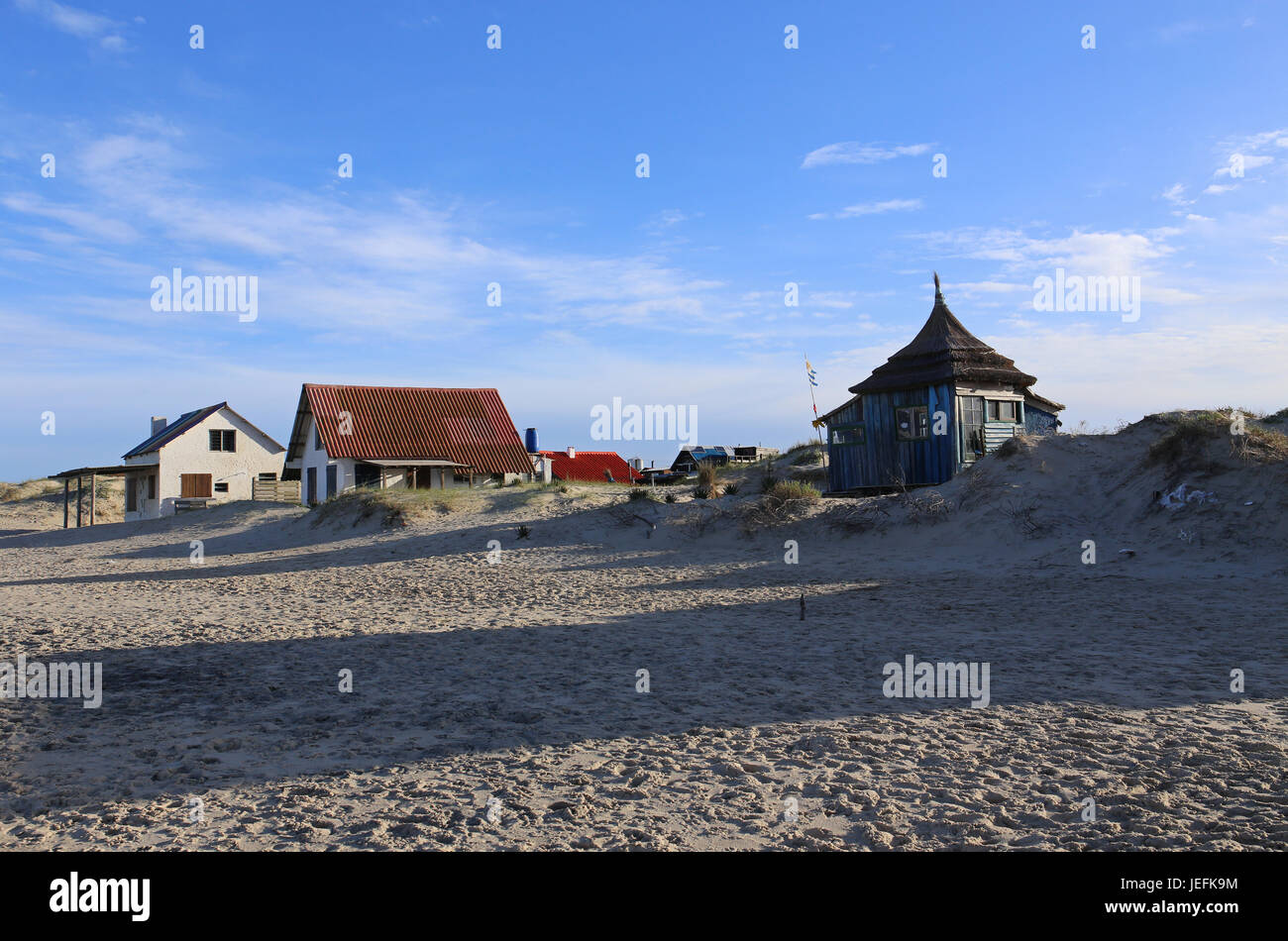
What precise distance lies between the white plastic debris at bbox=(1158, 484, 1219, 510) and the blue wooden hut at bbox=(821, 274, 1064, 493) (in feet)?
21.9

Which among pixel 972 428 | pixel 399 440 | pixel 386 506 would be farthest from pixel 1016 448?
pixel 399 440

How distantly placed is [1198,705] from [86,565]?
73.8ft

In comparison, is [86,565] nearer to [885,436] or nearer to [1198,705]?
[885,436]

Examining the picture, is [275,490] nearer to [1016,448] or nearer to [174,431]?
[174,431]

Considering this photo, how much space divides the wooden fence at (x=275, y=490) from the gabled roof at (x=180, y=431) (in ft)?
6.86

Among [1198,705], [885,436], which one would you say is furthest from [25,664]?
[885,436]

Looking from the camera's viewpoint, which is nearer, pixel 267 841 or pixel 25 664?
pixel 267 841

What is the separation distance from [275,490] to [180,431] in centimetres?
479

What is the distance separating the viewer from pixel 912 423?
22609mm

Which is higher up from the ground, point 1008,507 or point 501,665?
point 1008,507

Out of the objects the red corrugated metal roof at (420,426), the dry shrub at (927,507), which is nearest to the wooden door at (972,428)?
the dry shrub at (927,507)

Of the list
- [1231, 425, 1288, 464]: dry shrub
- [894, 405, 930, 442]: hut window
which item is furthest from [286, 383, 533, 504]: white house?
[1231, 425, 1288, 464]: dry shrub

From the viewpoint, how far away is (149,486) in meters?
40.8
